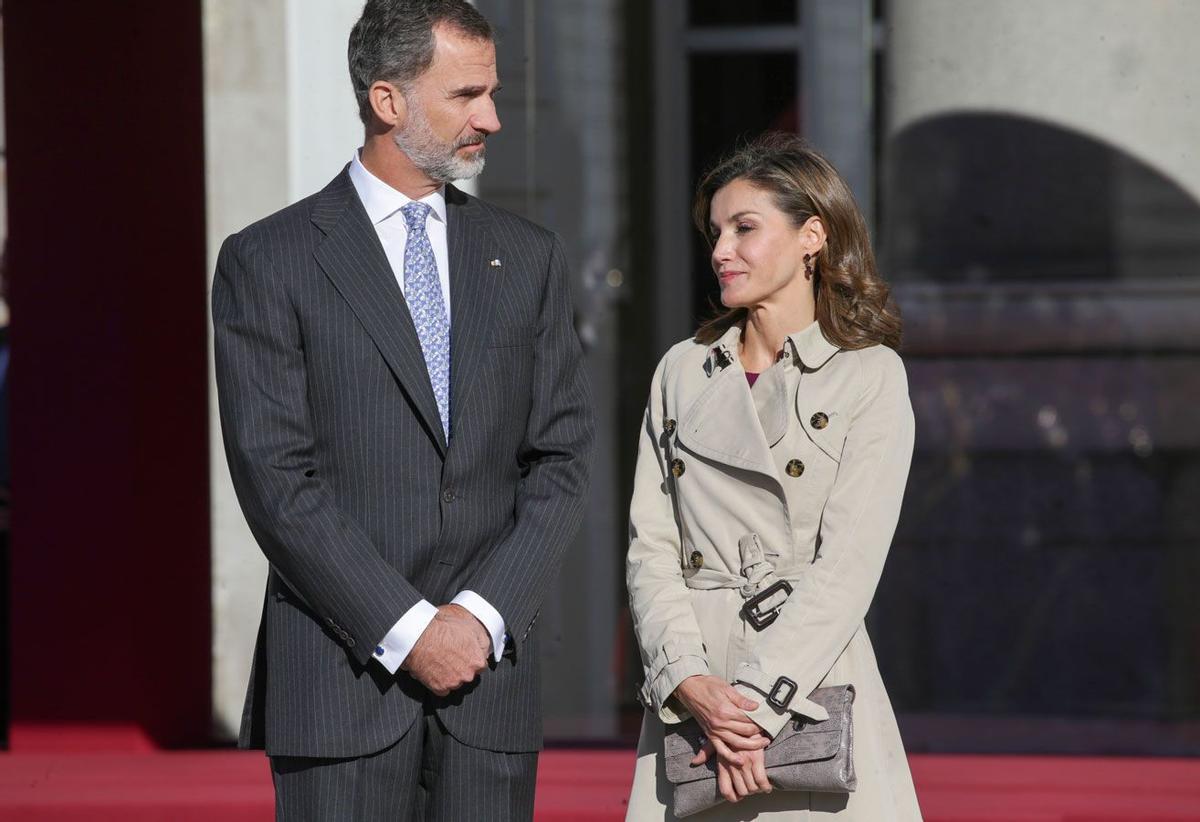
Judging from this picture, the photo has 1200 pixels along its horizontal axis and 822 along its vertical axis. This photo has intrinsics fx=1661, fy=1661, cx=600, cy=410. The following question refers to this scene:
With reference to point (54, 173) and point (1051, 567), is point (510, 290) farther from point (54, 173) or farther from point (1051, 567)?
point (1051, 567)

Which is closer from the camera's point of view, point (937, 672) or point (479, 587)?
point (479, 587)

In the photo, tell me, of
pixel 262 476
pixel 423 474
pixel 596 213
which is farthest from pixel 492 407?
pixel 596 213

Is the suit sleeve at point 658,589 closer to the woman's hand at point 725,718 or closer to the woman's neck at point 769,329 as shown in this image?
the woman's hand at point 725,718

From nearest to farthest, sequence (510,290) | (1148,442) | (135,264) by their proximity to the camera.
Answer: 1. (510,290)
2. (135,264)
3. (1148,442)

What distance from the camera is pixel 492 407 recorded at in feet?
9.43

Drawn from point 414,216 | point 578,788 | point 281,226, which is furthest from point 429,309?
point 578,788

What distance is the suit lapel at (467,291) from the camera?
9.36ft

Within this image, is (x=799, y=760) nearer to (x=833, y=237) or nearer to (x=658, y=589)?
(x=658, y=589)

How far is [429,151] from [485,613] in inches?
32.4

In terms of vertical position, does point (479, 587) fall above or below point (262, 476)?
below

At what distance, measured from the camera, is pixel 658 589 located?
2986mm

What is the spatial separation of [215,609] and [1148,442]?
3102 millimetres

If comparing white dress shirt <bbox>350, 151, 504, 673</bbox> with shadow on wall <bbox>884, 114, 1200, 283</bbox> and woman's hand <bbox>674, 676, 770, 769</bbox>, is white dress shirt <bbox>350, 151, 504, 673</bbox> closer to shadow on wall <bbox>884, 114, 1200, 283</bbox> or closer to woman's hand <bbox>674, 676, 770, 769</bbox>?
woman's hand <bbox>674, 676, 770, 769</bbox>

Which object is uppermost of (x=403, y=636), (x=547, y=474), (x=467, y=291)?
(x=467, y=291)
